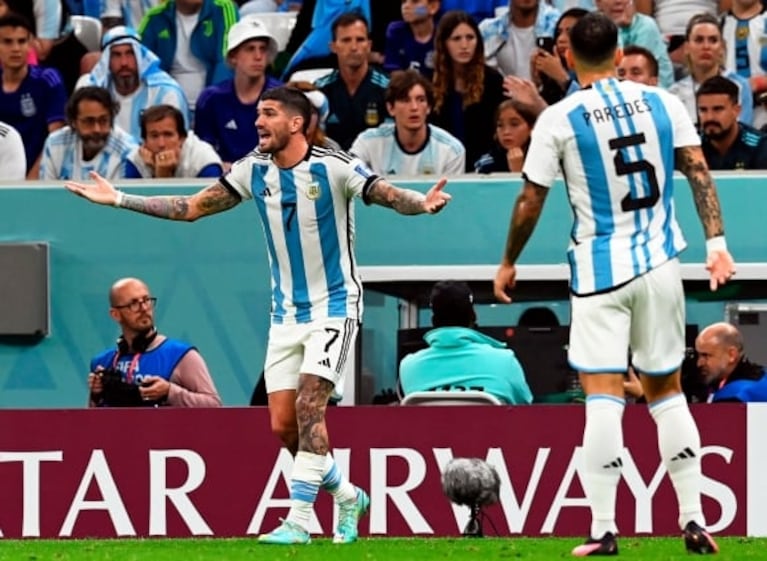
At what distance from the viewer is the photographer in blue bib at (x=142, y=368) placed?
1222 centimetres

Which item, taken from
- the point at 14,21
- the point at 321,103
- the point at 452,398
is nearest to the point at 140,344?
the point at 452,398

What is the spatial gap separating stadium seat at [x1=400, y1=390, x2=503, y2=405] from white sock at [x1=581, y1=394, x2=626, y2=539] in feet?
10.5

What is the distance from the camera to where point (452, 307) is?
36.6 feet

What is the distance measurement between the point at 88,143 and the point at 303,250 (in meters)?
4.71

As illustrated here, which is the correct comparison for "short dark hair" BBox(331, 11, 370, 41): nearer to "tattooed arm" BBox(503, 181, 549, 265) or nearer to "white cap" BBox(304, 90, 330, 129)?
"white cap" BBox(304, 90, 330, 129)

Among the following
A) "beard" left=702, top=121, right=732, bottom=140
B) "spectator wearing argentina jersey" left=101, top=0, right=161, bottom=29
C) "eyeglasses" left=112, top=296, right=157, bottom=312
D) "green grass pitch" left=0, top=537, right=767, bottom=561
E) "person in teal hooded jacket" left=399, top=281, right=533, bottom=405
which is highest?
"spectator wearing argentina jersey" left=101, top=0, right=161, bottom=29

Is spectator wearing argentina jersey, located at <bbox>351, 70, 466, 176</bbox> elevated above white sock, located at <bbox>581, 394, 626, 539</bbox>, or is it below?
above

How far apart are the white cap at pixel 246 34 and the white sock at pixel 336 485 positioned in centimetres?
526

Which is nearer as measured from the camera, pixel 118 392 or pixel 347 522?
pixel 347 522

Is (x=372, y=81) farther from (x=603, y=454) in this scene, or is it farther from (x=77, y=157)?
(x=603, y=454)

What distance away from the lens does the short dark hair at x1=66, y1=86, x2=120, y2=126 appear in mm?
14180

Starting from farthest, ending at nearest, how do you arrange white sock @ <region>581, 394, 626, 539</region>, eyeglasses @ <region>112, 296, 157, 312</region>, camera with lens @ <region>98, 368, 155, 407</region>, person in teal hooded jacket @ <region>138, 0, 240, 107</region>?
1. person in teal hooded jacket @ <region>138, 0, 240, 107</region>
2. eyeglasses @ <region>112, 296, 157, 312</region>
3. camera with lens @ <region>98, 368, 155, 407</region>
4. white sock @ <region>581, 394, 626, 539</region>

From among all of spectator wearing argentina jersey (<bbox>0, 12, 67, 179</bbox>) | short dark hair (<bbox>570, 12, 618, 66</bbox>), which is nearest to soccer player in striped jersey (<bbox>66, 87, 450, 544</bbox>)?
short dark hair (<bbox>570, 12, 618, 66</bbox>)

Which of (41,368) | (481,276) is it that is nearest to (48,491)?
(41,368)
